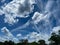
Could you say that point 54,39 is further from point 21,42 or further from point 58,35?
point 21,42

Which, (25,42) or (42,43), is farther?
(42,43)

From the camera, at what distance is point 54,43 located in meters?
192

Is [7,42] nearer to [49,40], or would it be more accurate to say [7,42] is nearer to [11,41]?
[11,41]

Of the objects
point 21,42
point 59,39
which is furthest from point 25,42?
point 59,39

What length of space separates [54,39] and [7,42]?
2583cm

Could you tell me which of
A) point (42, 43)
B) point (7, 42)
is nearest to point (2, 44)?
point (7, 42)

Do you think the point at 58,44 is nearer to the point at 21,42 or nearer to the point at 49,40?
the point at 49,40

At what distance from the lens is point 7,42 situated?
188500 millimetres

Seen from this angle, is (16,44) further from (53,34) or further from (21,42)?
(53,34)

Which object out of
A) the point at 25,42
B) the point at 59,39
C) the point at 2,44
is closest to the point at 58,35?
the point at 59,39

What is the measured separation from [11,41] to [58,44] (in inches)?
1032

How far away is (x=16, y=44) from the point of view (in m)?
198

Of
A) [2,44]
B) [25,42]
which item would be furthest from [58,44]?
[2,44]

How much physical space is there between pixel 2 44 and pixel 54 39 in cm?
2876
